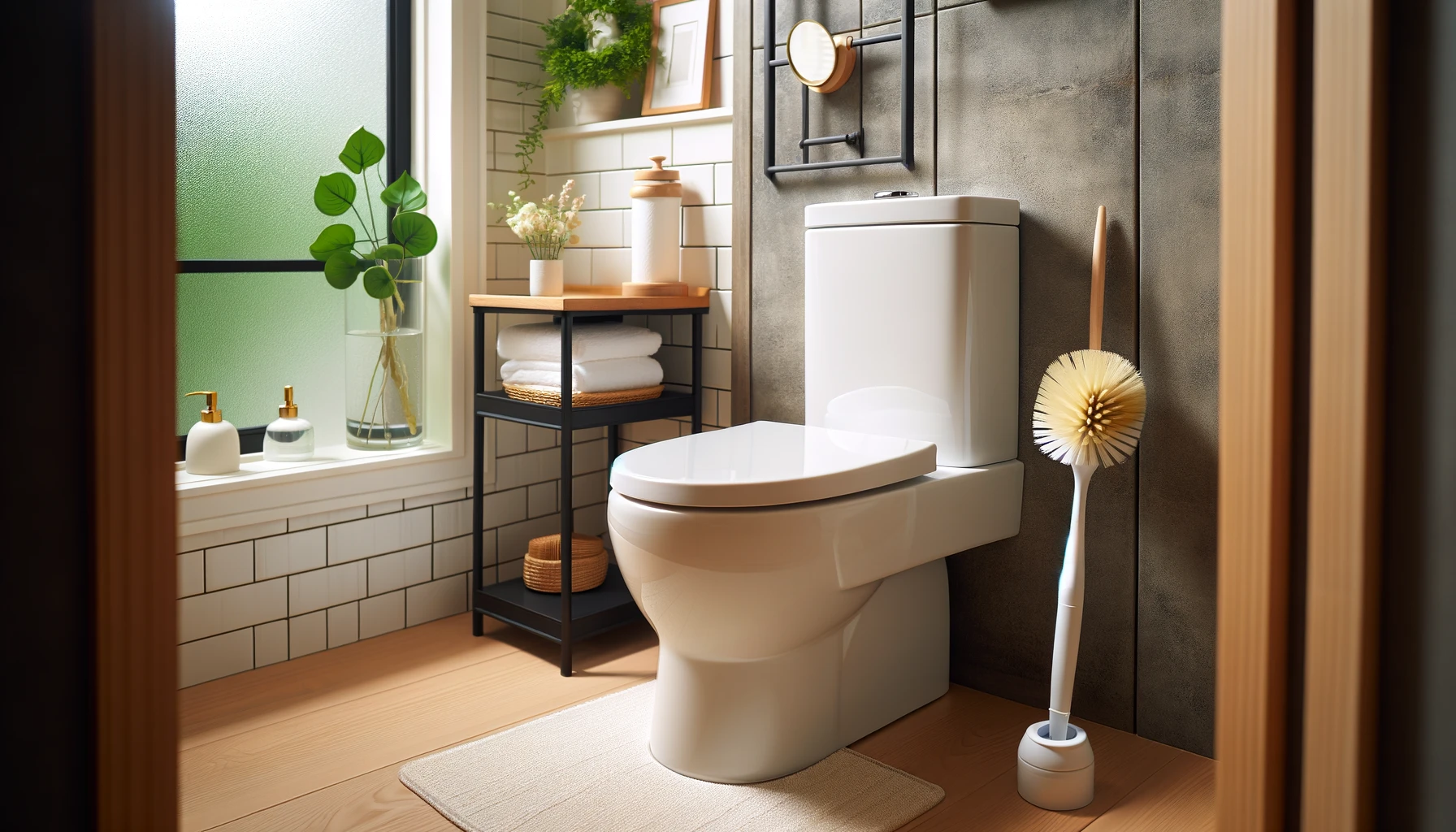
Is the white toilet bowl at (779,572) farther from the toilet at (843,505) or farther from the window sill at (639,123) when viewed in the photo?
the window sill at (639,123)

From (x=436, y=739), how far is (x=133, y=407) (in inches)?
58.0

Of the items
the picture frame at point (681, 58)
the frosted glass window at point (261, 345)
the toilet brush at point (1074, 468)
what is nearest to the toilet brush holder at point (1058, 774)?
the toilet brush at point (1074, 468)

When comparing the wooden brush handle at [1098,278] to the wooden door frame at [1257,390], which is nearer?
the wooden door frame at [1257,390]

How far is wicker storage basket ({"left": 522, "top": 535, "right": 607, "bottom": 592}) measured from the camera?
8.06 ft

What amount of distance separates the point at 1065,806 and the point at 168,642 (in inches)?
57.8

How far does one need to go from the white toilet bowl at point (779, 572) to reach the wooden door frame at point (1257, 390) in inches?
36.2

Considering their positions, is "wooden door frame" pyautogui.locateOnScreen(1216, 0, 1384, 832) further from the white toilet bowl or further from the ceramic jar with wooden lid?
the ceramic jar with wooden lid

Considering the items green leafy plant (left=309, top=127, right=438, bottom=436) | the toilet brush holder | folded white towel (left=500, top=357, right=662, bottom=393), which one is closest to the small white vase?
folded white towel (left=500, top=357, right=662, bottom=393)

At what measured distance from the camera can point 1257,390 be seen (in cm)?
73

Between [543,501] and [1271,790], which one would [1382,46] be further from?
[543,501]

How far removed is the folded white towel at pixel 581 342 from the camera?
2.33 metres

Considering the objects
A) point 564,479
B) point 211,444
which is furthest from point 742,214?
point 211,444

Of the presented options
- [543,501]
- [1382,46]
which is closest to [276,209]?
[543,501]

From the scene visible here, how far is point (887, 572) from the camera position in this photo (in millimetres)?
1803
